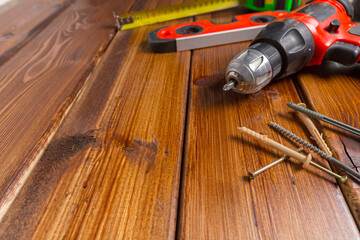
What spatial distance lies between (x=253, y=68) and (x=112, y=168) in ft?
1.15

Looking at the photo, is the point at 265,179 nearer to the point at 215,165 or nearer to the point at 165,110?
the point at 215,165

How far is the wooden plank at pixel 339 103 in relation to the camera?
0.44m

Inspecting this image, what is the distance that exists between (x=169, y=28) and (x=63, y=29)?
1.65 feet

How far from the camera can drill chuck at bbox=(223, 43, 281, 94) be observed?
527 mm

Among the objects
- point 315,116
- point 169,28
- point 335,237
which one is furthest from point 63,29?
point 335,237

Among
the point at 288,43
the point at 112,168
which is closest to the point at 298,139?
the point at 288,43

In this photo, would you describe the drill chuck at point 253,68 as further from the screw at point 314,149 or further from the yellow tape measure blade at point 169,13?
the yellow tape measure blade at point 169,13

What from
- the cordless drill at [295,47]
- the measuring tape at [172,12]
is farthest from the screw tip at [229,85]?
the measuring tape at [172,12]

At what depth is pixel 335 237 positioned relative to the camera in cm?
36

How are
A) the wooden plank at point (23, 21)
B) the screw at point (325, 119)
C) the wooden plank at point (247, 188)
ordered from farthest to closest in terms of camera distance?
the wooden plank at point (23, 21), the screw at point (325, 119), the wooden plank at point (247, 188)

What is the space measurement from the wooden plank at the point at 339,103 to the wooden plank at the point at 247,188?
1.1 inches

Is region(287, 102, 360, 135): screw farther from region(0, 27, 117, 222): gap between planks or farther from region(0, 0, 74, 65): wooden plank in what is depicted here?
region(0, 0, 74, 65): wooden plank

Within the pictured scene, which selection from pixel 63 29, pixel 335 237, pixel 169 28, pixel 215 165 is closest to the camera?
pixel 335 237

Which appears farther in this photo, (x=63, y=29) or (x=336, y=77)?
(x=63, y=29)
